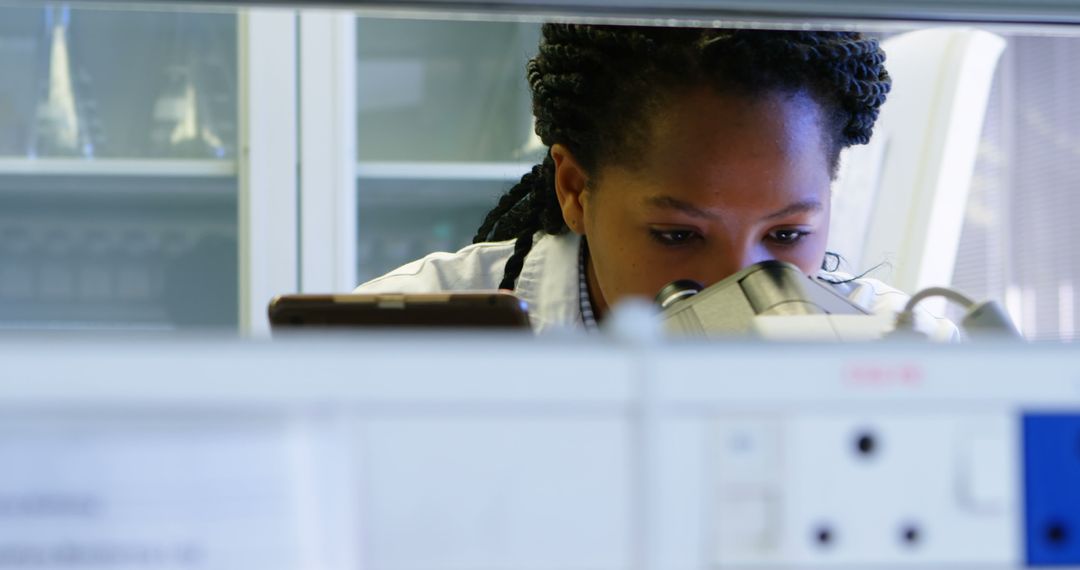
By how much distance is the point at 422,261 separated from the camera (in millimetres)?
1415

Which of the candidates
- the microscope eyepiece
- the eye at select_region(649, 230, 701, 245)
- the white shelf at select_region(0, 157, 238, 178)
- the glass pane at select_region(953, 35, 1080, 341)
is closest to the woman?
the eye at select_region(649, 230, 701, 245)

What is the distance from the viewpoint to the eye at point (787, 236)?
3.54ft

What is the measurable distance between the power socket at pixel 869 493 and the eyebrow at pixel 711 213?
72 cm

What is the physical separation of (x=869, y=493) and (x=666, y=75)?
2.74 feet

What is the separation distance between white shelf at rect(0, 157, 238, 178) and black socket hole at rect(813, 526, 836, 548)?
157 centimetres

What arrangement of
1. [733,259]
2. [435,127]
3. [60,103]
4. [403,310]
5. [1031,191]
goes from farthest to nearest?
[1031,191] → [435,127] → [60,103] → [733,259] → [403,310]

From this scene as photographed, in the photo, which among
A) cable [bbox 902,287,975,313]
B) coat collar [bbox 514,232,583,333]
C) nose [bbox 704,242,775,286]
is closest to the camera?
cable [bbox 902,287,975,313]

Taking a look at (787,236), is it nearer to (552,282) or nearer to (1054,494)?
(552,282)

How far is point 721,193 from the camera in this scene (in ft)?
3.46

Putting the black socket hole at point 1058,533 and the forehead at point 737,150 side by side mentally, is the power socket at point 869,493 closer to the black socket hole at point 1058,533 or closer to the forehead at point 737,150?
the black socket hole at point 1058,533

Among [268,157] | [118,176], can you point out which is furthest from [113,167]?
[268,157]

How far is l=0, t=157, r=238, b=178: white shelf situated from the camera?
5.85 ft

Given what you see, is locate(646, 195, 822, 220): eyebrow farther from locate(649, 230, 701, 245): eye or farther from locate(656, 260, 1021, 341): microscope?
locate(656, 260, 1021, 341): microscope

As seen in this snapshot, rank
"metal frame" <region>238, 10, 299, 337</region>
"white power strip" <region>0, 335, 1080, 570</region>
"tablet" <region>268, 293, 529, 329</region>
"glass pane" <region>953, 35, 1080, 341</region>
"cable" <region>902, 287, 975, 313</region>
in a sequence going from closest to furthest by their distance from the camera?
"white power strip" <region>0, 335, 1080, 570</region>
"cable" <region>902, 287, 975, 313</region>
"tablet" <region>268, 293, 529, 329</region>
"metal frame" <region>238, 10, 299, 337</region>
"glass pane" <region>953, 35, 1080, 341</region>
